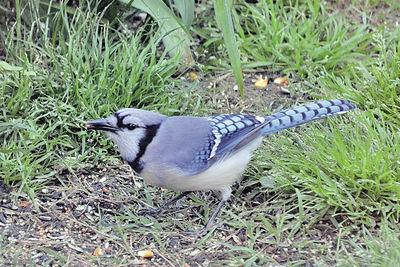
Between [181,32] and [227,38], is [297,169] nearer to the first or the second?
[227,38]

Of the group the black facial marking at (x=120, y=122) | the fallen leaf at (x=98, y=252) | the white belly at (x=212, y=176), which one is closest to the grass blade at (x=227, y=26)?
the white belly at (x=212, y=176)

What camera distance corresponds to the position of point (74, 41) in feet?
18.1

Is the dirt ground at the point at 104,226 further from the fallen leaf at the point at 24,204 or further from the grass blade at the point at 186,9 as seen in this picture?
the grass blade at the point at 186,9

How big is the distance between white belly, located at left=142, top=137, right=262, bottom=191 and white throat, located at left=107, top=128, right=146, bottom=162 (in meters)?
0.11

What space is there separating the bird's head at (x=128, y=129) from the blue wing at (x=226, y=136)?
10.6 inches

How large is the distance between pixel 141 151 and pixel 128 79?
93cm

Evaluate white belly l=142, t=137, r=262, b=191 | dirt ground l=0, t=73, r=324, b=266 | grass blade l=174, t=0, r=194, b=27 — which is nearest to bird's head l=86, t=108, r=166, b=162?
white belly l=142, t=137, r=262, b=191

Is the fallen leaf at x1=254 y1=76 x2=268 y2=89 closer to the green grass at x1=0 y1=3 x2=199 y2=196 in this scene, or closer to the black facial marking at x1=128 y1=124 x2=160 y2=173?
Answer: the green grass at x1=0 y1=3 x2=199 y2=196

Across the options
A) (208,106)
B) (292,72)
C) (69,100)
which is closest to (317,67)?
(292,72)

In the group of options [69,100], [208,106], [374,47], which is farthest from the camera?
[374,47]

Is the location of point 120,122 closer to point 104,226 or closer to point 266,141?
point 104,226

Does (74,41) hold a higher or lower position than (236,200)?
higher

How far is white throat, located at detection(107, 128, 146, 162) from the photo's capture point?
4617mm

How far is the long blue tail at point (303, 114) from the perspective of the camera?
4.90 m
